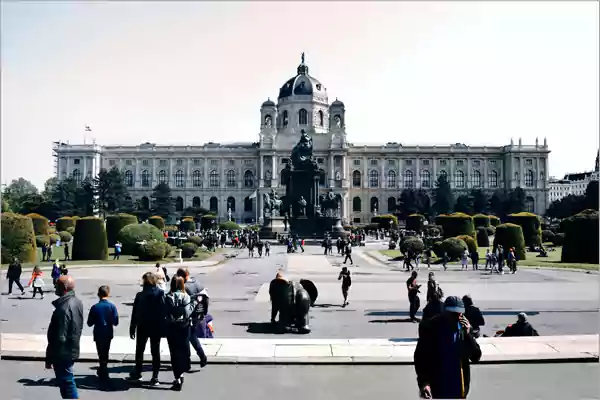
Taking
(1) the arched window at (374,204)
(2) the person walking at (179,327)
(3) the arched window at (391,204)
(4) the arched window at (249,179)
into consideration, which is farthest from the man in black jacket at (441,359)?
(4) the arched window at (249,179)

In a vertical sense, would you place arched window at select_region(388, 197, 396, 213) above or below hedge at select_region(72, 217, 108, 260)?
above

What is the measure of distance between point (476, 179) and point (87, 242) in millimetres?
93105

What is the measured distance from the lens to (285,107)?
382 feet


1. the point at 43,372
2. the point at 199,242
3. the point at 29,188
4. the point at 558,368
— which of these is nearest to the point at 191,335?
the point at 43,372

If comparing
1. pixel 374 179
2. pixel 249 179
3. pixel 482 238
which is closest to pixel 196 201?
pixel 249 179

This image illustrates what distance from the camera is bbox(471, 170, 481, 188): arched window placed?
114 m

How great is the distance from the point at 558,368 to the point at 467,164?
4278 inches

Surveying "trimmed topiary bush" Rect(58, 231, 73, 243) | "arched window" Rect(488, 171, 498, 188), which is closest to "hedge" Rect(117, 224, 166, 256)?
"trimmed topiary bush" Rect(58, 231, 73, 243)

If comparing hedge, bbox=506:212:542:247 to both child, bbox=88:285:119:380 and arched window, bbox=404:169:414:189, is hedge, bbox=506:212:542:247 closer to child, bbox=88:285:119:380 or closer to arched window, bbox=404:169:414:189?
child, bbox=88:285:119:380

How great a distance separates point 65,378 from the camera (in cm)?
686

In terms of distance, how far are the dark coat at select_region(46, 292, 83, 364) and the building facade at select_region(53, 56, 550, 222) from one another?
103 meters

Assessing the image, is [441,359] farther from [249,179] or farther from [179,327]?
[249,179]

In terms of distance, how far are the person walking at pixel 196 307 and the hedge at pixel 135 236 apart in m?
25.6

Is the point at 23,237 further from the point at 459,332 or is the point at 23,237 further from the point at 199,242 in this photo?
the point at 459,332
